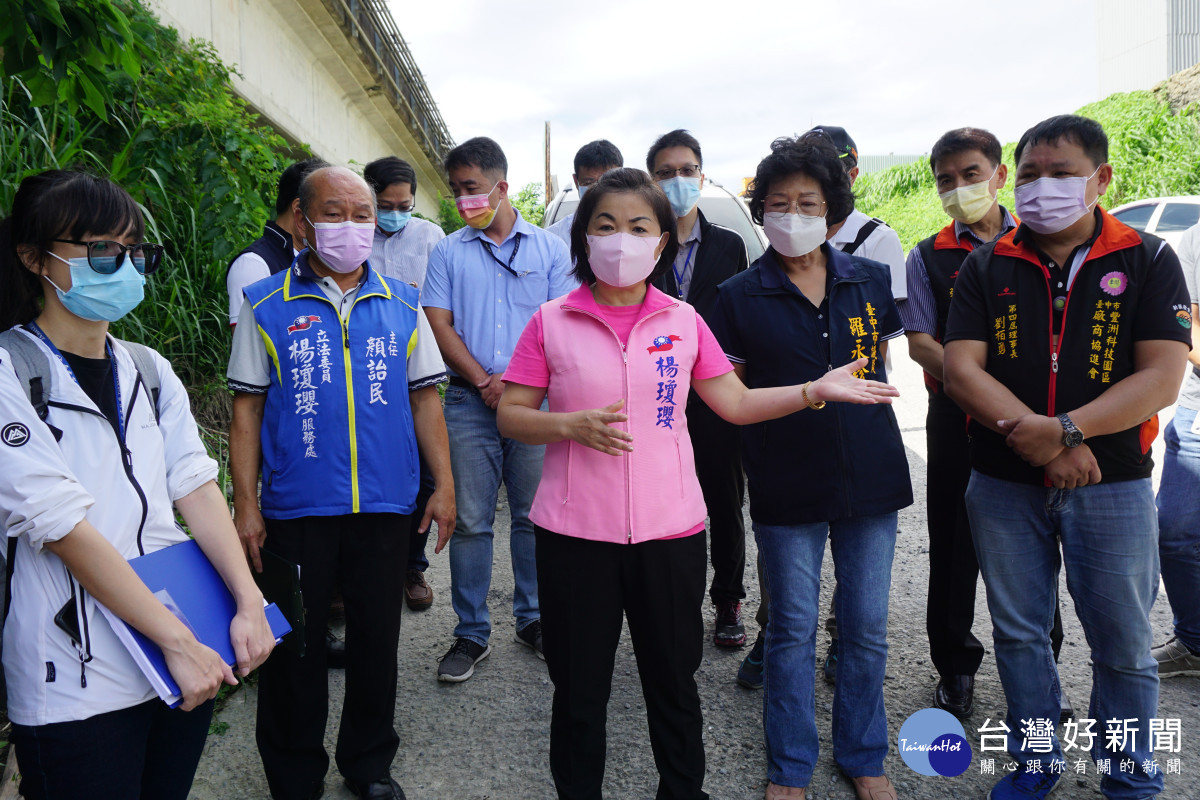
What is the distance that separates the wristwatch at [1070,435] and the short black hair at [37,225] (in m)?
2.54

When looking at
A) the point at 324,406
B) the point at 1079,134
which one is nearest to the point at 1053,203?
the point at 1079,134

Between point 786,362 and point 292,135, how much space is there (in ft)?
25.1

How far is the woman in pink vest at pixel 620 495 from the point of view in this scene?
223 centimetres

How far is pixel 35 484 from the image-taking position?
1522mm

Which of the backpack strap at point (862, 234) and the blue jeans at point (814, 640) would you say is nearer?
the blue jeans at point (814, 640)

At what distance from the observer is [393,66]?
12672mm

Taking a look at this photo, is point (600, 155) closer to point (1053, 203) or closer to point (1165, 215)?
point (1053, 203)

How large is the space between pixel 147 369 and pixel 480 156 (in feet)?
6.95

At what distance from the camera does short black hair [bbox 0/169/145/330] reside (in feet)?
5.57

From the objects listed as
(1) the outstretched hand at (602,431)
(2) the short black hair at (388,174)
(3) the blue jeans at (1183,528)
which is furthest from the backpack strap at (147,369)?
(3) the blue jeans at (1183,528)

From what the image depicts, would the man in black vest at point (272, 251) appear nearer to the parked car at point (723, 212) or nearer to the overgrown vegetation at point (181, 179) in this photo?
the overgrown vegetation at point (181, 179)

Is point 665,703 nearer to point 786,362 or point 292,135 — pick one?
point 786,362

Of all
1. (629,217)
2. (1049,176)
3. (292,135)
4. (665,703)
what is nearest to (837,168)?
(1049,176)

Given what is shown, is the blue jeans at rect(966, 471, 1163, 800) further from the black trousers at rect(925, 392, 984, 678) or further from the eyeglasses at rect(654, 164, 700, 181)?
the eyeglasses at rect(654, 164, 700, 181)
